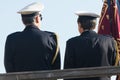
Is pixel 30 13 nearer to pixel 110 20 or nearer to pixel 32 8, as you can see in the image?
pixel 32 8

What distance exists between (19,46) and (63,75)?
1.46 metres

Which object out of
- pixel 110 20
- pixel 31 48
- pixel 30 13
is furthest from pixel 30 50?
pixel 110 20

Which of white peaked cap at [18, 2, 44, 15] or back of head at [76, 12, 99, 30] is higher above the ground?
white peaked cap at [18, 2, 44, 15]

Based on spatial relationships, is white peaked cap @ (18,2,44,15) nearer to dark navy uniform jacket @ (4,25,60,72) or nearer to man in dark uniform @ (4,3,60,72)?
man in dark uniform @ (4,3,60,72)

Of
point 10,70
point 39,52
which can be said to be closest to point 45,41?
point 39,52

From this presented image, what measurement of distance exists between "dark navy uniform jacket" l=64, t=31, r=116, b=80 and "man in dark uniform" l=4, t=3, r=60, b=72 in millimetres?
178

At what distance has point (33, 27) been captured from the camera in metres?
7.00

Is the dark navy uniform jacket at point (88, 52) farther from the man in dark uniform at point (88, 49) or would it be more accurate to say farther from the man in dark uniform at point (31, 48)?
the man in dark uniform at point (31, 48)

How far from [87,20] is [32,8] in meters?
0.79

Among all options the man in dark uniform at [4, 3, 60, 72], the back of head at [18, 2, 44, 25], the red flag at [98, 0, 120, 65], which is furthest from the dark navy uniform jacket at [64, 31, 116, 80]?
the red flag at [98, 0, 120, 65]

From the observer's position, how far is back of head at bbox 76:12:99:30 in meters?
6.96

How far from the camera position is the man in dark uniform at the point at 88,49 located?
675 cm

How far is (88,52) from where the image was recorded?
22.3 ft

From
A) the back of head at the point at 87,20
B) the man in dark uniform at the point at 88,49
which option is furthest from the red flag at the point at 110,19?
the man in dark uniform at the point at 88,49
